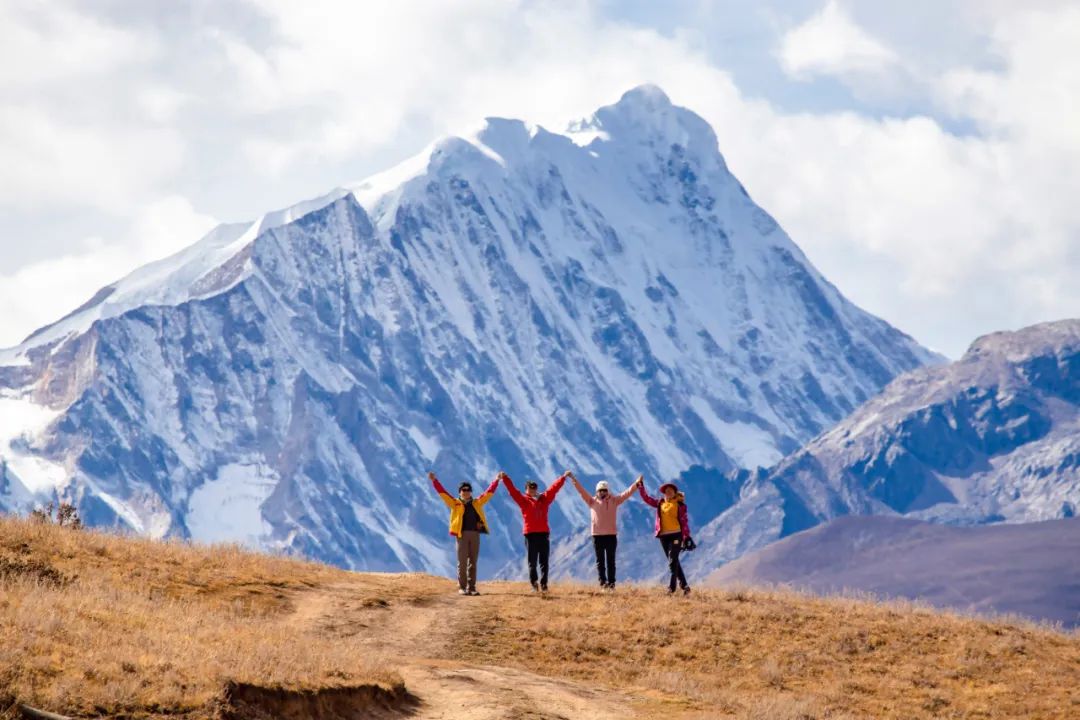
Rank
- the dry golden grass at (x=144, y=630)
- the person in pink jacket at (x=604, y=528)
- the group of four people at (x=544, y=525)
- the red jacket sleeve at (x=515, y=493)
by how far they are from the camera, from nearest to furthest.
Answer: the dry golden grass at (x=144, y=630) → the group of four people at (x=544, y=525) → the red jacket sleeve at (x=515, y=493) → the person in pink jacket at (x=604, y=528)

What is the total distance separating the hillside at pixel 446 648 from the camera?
80.2 ft

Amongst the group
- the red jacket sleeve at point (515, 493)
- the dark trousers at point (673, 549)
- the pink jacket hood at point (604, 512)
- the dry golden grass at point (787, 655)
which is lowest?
the dry golden grass at point (787, 655)

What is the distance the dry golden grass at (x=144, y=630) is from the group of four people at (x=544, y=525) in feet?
10.7

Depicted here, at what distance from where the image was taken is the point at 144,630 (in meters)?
27.1

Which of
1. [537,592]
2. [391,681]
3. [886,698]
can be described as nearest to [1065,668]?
[886,698]

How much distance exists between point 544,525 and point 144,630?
15.2 metres

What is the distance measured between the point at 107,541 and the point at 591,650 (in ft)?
36.6

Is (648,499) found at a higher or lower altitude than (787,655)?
higher

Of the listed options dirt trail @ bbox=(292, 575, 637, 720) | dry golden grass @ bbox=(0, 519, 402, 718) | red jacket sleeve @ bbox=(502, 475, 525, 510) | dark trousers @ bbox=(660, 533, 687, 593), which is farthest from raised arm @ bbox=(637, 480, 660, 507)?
dry golden grass @ bbox=(0, 519, 402, 718)

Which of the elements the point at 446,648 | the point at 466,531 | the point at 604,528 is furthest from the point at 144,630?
the point at 604,528

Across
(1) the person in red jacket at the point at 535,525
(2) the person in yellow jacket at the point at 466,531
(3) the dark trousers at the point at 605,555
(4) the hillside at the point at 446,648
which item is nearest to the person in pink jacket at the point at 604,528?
(3) the dark trousers at the point at 605,555

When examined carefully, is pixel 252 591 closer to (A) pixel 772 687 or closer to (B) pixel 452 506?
(B) pixel 452 506

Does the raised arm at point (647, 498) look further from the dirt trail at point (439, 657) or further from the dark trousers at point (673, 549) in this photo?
the dirt trail at point (439, 657)

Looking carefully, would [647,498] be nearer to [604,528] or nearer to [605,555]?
[604,528]
